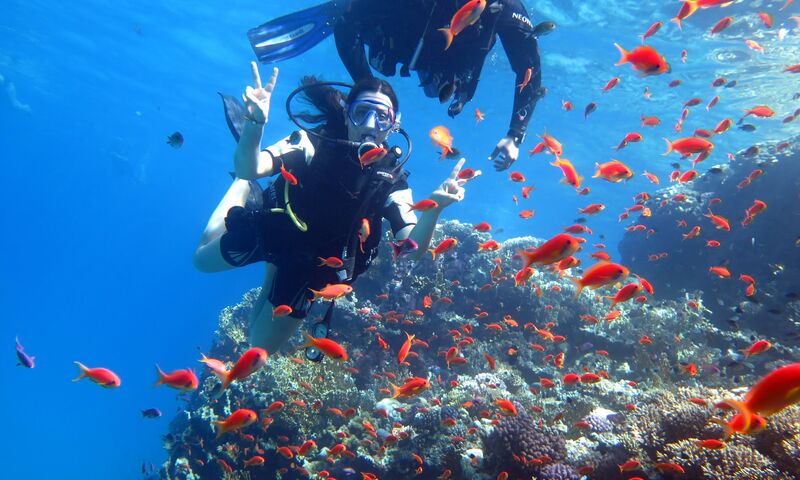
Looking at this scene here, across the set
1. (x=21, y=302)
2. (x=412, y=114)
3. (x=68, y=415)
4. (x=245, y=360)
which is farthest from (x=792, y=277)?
(x=21, y=302)

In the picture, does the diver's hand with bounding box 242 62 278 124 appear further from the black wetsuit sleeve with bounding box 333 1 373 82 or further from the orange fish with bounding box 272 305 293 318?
the orange fish with bounding box 272 305 293 318

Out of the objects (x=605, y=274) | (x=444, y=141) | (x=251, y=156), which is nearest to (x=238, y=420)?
(x=251, y=156)

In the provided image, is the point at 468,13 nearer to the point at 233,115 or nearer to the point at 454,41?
the point at 454,41

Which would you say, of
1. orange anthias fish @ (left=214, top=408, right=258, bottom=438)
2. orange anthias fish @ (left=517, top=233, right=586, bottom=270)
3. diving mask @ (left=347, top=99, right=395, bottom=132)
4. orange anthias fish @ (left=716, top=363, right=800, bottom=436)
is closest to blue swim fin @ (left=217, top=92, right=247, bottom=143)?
diving mask @ (left=347, top=99, right=395, bottom=132)

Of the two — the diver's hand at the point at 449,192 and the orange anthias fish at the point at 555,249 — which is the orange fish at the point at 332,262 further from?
the orange anthias fish at the point at 555,249

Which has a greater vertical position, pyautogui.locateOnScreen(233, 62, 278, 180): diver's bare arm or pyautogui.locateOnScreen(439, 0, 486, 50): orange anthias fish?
pyautogui.locateOnScreen(233, 62, 278, 180): diver's bare arm

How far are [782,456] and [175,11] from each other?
34770 mm

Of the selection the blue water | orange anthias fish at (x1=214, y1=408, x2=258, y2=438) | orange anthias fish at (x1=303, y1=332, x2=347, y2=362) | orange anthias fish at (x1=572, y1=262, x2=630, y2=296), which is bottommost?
orange anthias fish at (x1=572, y1=262, x2=630, y2=296)

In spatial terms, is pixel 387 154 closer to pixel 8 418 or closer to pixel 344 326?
pixel 344 326

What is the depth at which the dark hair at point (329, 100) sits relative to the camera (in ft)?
15.4

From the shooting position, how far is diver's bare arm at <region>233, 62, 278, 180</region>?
380 cm

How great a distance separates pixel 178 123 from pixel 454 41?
57.6m

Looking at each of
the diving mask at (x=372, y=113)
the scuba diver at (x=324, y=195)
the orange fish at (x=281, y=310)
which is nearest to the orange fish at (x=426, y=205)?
the scuba diver at (x=324, y=195)

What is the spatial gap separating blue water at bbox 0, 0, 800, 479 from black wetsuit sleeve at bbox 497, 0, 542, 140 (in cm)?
245
